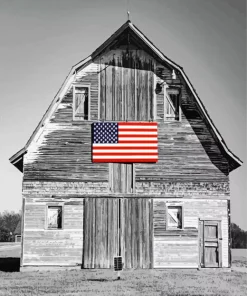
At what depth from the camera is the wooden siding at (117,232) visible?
21.5 metres

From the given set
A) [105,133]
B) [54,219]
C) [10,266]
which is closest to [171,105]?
[105,133]

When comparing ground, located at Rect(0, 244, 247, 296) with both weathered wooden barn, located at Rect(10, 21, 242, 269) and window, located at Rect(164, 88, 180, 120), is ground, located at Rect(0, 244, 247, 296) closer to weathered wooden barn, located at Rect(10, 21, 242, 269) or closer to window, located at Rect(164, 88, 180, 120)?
weathered wooden barn, located at Rect(10, 21, 242, 269)

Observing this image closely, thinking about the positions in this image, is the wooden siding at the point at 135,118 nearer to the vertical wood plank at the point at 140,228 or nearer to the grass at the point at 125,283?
the vertical wood plank at the point at 140,228

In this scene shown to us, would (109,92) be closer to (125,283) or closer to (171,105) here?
(171,105)

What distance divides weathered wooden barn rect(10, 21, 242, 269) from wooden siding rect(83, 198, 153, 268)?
1.6 inches

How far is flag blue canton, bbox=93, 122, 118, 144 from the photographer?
72.0 ft

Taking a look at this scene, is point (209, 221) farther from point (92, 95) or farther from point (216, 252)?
point (92, 95)

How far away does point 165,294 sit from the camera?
48.6ft

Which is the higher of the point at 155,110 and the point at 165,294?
the point at 155,110

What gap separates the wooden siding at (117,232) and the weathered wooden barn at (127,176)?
41 millimetres

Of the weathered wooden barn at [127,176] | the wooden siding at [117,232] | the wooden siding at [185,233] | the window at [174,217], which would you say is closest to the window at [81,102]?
the weathered wooden barn at [127,176]

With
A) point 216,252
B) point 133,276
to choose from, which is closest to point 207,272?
point 216,252

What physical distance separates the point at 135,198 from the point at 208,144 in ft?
12.8

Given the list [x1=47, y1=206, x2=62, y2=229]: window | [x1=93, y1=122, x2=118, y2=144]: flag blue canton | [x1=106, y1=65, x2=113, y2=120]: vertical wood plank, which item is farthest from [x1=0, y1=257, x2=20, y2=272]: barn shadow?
[x1=106, y1=65, x2=113, y2=120]: vertical wood plank
